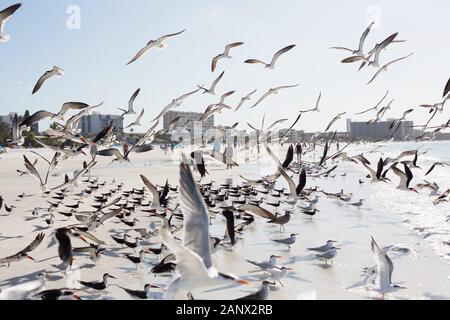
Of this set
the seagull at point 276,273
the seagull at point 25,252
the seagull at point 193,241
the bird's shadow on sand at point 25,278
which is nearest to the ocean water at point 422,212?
the seagull at point 276,273

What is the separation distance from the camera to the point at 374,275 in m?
6.73

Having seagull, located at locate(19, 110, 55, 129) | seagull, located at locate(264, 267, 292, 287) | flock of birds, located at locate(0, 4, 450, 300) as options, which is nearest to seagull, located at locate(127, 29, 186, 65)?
flock of birds, located at locate(0, 4, 450, 300)

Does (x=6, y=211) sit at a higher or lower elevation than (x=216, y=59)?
lower

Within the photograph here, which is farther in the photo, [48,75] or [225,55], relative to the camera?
[225,55]

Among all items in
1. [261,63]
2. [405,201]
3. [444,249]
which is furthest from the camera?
[405,201]

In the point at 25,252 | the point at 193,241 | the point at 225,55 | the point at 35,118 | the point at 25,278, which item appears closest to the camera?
the point at 193,241

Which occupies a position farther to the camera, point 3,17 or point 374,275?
point 3,17

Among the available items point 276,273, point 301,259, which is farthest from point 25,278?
point 301,259

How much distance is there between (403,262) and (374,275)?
168 cm

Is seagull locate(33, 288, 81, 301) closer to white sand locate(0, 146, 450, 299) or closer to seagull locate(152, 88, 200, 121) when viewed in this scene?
white sand locate(0, 146, 450, 299)

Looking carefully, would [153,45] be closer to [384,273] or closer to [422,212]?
[384,273]

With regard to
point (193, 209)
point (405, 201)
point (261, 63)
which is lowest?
point (405, 201)
